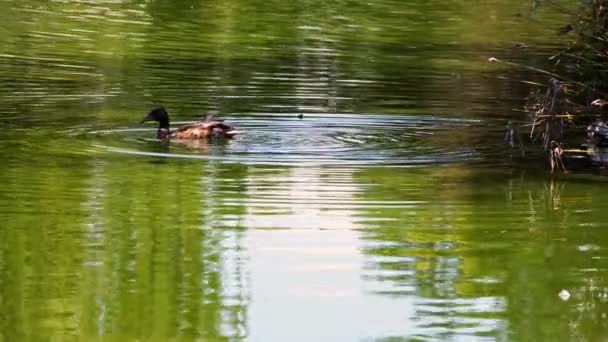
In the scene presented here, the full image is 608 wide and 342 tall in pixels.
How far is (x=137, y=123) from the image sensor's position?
16.2 m

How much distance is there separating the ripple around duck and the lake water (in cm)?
4

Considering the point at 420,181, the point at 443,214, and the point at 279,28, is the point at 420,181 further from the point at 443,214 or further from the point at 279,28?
the point at 279,28

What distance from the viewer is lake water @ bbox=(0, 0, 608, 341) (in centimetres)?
852

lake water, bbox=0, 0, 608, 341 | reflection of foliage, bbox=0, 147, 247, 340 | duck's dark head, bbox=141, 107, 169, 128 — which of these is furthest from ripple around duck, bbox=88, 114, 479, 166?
reflection of foliage, bbox=0, 147, 247, 340

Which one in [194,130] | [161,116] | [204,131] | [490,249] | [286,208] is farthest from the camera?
[161,116]

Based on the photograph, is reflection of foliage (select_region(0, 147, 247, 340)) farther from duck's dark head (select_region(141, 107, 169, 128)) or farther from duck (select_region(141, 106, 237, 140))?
duck's dark head (select_region(141, 107, 169, 128))

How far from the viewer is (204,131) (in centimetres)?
1470

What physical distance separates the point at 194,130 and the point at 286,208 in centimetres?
356

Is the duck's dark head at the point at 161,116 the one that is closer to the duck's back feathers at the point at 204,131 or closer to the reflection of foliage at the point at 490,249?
the duck's back feathers at the point at 204,131

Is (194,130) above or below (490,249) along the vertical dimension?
below

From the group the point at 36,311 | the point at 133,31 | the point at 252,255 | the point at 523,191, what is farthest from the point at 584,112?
the point at 133,31

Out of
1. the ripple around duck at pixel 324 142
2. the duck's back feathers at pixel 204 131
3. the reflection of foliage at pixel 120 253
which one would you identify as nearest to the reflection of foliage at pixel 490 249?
the ripple around duck at pixel 324 142

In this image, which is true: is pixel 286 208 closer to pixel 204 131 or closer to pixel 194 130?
A: pixel 204 131

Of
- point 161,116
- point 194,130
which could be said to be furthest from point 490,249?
point 161,116
